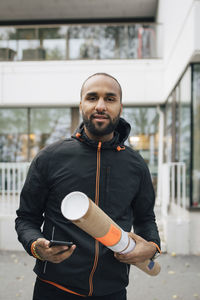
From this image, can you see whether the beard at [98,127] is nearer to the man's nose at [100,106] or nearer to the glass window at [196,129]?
the man's nose at [100,106]

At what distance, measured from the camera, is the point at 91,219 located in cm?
105

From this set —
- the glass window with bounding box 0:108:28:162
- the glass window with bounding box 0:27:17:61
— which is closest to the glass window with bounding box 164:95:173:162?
the glass window with bounding box 0:108:28:162

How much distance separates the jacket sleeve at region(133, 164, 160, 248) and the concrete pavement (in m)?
2.62

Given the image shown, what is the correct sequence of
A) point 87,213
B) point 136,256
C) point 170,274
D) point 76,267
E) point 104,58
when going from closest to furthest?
point 87,213 → point 136,256 → point 76,267 → point 170,274 → point 104,58

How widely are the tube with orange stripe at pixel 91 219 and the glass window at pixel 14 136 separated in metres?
9.16

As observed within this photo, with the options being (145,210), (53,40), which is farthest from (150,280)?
(53,40)

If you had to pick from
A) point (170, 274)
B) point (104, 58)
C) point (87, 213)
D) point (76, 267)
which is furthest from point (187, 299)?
point (104, 58)

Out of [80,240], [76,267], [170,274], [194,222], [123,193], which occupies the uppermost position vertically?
[123,193]

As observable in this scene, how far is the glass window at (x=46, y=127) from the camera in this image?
9.89 metres

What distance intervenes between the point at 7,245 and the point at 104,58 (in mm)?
6221

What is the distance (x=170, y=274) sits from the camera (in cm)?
458

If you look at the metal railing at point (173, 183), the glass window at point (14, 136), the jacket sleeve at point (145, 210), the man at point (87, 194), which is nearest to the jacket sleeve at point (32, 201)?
the man at point (87, 194)

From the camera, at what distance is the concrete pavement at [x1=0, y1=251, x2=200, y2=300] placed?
389 cm

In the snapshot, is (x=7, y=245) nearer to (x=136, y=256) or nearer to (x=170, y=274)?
(x=170, y=274)
